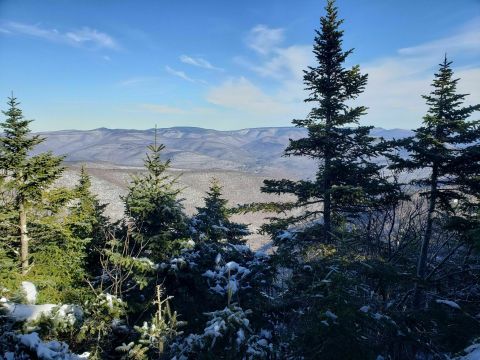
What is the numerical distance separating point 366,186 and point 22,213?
12342mm

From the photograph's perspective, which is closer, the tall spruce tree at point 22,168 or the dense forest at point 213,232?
the dense forest at point 213,232

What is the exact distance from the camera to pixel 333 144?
11688mm

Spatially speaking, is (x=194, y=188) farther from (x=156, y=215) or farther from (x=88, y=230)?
(x=156, y=215)

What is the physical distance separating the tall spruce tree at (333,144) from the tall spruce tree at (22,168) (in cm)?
821

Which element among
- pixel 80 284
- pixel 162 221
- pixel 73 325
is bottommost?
pixel 80 284

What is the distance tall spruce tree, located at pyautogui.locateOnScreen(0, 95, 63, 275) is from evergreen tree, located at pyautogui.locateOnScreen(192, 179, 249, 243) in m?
5.95

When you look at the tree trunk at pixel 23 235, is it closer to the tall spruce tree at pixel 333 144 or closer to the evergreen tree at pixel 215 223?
the evergreen tree at pixel 215 223

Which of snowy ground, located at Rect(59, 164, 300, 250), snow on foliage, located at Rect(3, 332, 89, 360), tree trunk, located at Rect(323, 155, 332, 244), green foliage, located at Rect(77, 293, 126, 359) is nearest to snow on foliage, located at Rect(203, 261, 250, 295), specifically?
green foliage, located at Rect(77, 293, 126, 359)

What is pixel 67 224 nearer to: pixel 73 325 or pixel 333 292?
pixel 73 325

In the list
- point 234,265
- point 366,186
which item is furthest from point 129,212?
point 366,186

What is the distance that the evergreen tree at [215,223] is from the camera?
1395cm

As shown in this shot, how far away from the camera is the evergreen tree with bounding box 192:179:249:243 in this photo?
13955 mm

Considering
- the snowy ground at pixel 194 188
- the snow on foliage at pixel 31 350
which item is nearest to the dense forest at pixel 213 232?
the snow on foliage at pixel 31 350

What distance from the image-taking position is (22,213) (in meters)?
12.0
